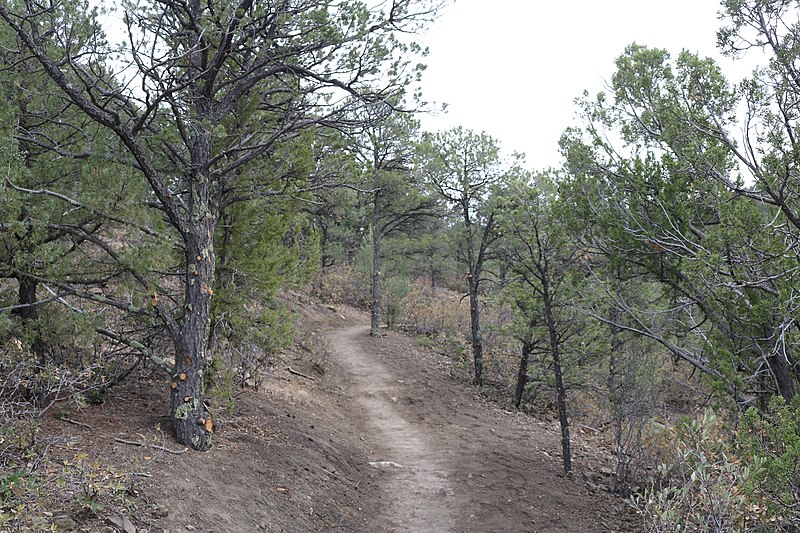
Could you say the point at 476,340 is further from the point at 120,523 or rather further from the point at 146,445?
the point at 120,523

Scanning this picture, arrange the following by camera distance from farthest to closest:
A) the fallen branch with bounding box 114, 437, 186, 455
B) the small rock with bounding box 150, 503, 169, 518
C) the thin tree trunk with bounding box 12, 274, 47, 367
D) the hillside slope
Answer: the thin tree trunk with bounding box 12, 274, 47, 367, the fallen branch with bounding box 114, 437, 186, 455, the hillside slope, the small rock with bounding box 150, 503, 169, 518

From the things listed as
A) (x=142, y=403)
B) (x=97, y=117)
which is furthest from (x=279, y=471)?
(x=97, y=117)

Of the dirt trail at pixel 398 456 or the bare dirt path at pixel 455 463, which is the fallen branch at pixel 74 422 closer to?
the bare dirt path at pixel 455 463

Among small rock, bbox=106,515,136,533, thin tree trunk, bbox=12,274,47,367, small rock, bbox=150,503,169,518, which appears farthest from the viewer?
thin tree trunk, bbox=12,274,47,367

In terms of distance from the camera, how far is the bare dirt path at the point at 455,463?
23.0ft


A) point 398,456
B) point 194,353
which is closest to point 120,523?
point 194,353

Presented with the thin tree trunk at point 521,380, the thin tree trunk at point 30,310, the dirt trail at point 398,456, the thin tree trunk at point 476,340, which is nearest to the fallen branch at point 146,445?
→ the thin tree trunk at point 30,310

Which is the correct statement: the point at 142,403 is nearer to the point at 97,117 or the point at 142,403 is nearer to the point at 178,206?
the point at 178,206

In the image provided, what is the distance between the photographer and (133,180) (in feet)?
19.7

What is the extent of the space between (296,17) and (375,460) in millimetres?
6579

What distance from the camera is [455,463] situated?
29.5ft

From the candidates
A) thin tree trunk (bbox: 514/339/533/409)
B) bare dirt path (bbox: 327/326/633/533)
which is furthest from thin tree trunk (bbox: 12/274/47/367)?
thin tree trunk (bbox: 514/339/533/409)

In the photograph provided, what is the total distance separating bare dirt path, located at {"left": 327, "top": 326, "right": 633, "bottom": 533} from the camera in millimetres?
7012

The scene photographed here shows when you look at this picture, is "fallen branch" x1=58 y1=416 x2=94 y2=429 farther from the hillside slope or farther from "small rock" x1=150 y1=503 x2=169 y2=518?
"small rock" x1=150 y1=503 x2=169 y2=518
